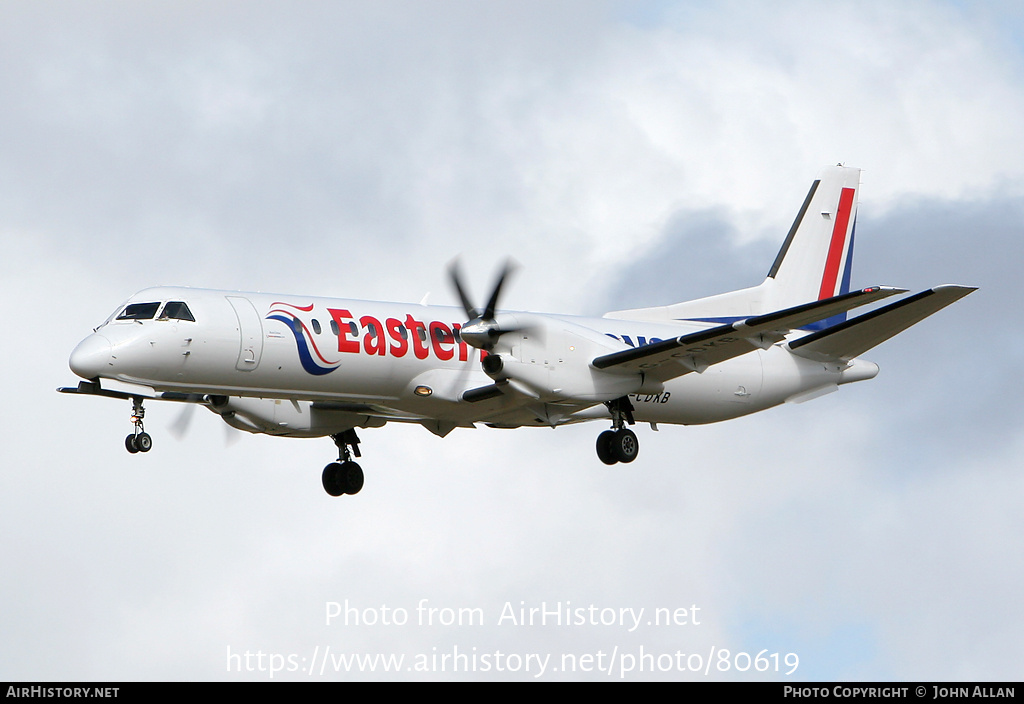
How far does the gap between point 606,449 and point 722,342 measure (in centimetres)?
248

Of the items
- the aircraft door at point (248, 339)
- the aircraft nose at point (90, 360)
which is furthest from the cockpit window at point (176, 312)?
the aircraft nose at point (90, 360)

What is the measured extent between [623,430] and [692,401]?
7.23 feet

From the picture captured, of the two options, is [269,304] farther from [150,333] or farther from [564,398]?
[564,398]

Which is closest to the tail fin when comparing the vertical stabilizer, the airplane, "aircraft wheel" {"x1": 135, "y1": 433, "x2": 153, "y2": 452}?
the vertical stabilizer

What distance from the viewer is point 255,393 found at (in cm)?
2034

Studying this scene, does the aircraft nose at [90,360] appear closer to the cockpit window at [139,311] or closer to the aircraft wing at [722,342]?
the cockpit window at [139,311]

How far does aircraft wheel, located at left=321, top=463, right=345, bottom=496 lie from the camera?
76.7 ft

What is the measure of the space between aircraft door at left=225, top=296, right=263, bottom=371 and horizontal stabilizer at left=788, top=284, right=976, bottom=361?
29.8ft

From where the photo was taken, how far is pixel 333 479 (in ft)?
76.8

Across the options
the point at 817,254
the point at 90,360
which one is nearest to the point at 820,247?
the point at 817,254

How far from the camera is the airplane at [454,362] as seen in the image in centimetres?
1947

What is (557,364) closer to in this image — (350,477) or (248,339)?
(350,477)
